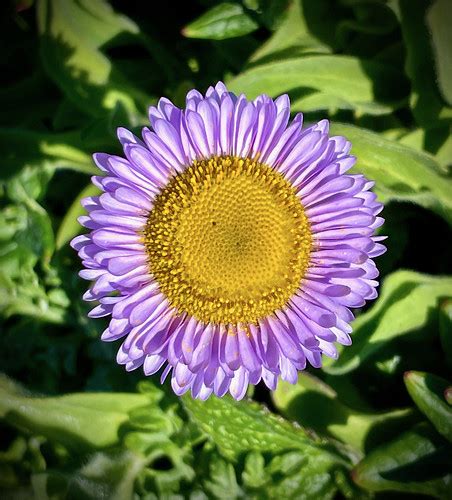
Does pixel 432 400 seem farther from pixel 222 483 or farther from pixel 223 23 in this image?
pixel 223 23

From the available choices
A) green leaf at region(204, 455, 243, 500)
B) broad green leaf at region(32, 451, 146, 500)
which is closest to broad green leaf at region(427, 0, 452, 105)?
green leaf at region(204, 455, 243, 500)

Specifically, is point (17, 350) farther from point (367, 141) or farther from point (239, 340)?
point (367, 141)

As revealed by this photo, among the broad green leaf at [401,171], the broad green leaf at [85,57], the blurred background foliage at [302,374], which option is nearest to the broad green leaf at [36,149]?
the blurred background foliage at [302,374]

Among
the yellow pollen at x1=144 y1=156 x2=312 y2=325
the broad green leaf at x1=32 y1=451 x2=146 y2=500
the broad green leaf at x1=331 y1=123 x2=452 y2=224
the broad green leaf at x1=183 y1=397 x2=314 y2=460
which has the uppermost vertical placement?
the broad green leaf at x1=331 y1=123 x2=452 y2=224

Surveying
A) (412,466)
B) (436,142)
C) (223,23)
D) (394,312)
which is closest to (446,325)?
(394,312)

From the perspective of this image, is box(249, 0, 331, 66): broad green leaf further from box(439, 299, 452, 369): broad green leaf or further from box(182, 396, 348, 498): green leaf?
box(182, 396, 348, 498): green leaf

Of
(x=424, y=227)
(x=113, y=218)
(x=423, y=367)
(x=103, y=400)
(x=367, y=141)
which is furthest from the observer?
(x=424, y=227)

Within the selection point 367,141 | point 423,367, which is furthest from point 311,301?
point 423,367
